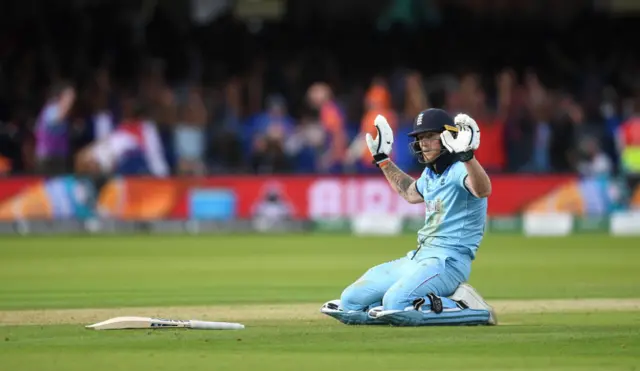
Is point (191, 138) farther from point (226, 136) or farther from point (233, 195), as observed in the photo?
point (233, 195)

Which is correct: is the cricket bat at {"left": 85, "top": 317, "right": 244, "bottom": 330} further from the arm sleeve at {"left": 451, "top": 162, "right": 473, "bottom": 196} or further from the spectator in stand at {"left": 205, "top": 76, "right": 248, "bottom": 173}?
the spectator in stand at {"left": 205, "top": 76, "right": 248, "bottom": 173}

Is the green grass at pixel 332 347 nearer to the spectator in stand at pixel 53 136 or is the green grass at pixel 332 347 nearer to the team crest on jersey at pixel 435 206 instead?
the team crest on jersey at pixel 435 206

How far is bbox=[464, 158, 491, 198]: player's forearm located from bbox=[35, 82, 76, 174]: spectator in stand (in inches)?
531

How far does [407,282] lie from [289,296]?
3427 mm

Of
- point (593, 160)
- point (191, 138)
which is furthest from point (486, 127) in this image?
point (191, 138)

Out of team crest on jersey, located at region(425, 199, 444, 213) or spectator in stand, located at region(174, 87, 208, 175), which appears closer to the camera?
team crest on jersey, located at region(425, 199, 444, 213)

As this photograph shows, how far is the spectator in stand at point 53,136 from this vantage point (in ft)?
70.2

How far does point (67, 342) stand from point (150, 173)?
13605mm

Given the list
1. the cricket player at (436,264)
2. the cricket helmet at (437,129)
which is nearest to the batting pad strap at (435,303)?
the cricket player at (436,264)

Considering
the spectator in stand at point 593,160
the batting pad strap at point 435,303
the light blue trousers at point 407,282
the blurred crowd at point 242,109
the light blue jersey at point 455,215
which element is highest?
the blurred crowd at point 242,109

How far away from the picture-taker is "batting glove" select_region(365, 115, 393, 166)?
380 inches

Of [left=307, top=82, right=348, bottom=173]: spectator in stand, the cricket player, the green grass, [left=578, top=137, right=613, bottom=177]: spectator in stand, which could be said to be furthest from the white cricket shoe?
[left=578, top=137, right=613, bottom=177]: spectator in stand

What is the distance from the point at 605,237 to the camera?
21.2 metres

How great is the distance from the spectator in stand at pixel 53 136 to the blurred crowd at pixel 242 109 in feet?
0.07
